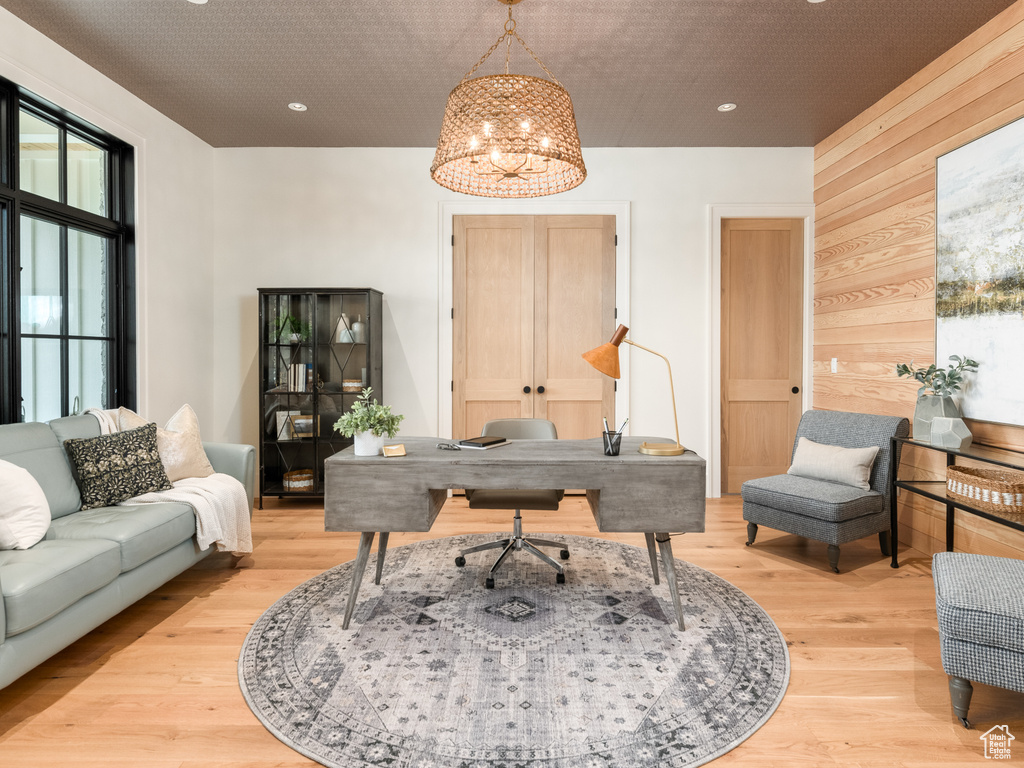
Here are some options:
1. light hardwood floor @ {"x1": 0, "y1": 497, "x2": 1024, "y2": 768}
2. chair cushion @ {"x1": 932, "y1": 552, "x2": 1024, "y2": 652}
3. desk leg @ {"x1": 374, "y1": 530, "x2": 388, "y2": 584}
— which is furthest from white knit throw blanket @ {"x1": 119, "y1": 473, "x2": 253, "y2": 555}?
chair cushion @ {"x1": 932, "y1": 552, "x2": 1024, "y2": 652}

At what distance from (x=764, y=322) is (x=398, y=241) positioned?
2.93m

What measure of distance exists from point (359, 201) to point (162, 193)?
4.37 ft

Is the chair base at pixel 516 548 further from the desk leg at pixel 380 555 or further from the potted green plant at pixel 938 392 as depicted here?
the potted green plant at pixel 938 392

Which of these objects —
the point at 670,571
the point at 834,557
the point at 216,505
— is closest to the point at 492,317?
the point at 216,505

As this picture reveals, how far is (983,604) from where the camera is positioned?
1760 mm

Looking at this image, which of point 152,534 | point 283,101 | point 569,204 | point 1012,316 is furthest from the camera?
point 569,204

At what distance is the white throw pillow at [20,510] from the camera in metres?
2.16

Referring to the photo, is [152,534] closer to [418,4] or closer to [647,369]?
[418,4]

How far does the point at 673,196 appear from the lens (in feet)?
15.0

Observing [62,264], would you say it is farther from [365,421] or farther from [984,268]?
[984,268]

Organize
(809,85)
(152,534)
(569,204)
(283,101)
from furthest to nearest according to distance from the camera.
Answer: (569,204) → (283,101) → (809,85) → (152,534)

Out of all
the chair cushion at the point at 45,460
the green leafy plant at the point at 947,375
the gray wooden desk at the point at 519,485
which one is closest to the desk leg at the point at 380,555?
the gray wooden desk at the point at 519,485

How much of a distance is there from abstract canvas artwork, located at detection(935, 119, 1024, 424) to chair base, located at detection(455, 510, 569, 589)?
219 cm

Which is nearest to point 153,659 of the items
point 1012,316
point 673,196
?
point 1012,316
